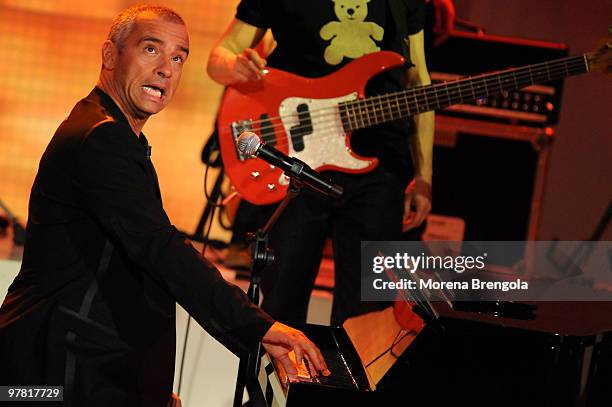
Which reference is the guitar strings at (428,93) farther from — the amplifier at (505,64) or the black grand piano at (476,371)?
the amplifier at (505,64)

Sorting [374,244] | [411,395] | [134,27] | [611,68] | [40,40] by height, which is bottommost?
[411,395]

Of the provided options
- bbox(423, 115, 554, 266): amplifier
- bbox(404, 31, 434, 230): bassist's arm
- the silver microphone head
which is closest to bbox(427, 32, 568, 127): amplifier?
bbox(423, 115, 554, 266): amplifier

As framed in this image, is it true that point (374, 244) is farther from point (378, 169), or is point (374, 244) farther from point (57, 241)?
point (57, 241)

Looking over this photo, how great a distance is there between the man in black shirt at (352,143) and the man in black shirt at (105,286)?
1061mm

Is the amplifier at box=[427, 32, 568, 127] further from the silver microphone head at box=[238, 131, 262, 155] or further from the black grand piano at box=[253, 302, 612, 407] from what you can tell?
the black grand piano at box=[253, 302, 612, 407]

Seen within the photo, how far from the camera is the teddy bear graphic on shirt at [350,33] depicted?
3217mm

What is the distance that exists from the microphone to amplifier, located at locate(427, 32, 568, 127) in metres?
2.38

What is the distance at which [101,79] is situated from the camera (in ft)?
7.13

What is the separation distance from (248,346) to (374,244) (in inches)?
47.6

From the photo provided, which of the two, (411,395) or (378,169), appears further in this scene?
(378,169)

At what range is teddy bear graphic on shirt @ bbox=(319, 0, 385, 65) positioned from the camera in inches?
127

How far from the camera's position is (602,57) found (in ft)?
10.4

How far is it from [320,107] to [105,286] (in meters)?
1.42

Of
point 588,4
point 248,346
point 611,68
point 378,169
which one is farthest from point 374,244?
point 588,4
